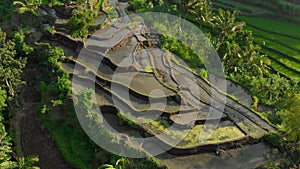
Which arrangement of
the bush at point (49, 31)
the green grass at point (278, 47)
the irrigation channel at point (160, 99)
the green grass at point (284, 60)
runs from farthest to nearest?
the green grass at point (278, 47), the green grass at point (284, 60), the bush at point (49, 31), the irrigation channel at point (160, 99)

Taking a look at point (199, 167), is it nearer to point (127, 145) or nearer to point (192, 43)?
point (127, 145)

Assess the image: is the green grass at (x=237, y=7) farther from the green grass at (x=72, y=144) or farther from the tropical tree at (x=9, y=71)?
the green grass at (x=72, y=144)

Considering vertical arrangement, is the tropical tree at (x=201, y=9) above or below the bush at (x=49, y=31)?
above

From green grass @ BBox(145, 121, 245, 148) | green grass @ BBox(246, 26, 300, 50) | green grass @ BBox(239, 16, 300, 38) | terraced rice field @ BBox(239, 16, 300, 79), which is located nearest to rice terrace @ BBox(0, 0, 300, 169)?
green grass @ BBox(145, 121, 245, 148)

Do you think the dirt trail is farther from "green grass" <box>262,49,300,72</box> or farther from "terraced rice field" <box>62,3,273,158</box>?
"green grass" <box>262,49,300,72</box>

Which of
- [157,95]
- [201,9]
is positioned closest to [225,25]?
[201,9]

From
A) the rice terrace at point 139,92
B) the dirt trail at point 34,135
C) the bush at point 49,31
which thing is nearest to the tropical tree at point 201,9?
the rice terrace at point 139,92

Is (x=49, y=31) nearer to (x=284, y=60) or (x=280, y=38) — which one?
(x=284, y=60)
